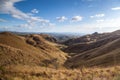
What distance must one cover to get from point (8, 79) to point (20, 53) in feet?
168

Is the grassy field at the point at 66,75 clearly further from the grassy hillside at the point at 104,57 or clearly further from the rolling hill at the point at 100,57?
the grassy hillside at the point at 104,57

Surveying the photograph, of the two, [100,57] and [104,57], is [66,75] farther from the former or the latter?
[100,57]

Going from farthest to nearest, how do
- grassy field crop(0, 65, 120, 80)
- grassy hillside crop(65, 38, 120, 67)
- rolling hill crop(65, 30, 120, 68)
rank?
1. rolling hill crop(65, 30, 120, 68)
2. grassy hillside crop(65, 38, 120, 67)
3. grassy field crop(0, 65, 120, 80)

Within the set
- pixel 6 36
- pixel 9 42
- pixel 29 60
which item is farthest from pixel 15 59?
pixel 6 36

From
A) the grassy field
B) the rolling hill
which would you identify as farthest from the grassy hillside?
the grassy field

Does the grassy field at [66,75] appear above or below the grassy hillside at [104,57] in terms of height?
above

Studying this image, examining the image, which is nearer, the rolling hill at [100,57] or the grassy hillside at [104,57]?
the grassy hillside at [104,57]

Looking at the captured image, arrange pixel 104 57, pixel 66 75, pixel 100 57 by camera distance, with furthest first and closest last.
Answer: pixel 100 57 < pixel 104 57 < pixel 66 75

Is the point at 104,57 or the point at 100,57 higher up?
the point at 104,57

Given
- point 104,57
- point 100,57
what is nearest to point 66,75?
point 104,57

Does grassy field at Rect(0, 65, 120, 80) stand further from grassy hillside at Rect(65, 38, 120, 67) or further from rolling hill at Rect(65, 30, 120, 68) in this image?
grassy hillside at Rect(65, 38, 120, 67)

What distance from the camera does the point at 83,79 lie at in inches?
444

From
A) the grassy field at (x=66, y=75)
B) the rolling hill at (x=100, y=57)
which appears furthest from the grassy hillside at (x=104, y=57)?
the grassy field at (x=66, y=75)

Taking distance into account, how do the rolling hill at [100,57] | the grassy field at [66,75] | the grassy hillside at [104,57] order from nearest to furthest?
the grassy field at [66,75] < the grassy hillside at [104,57] < the rolling hill at [100,57]
